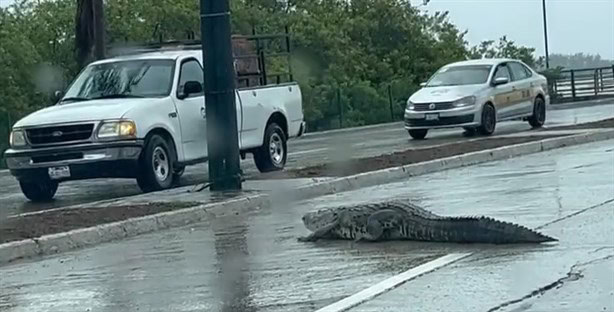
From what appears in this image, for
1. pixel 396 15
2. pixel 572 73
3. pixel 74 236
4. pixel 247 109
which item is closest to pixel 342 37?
pixel 396 15

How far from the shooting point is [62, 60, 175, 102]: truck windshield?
18547 mm

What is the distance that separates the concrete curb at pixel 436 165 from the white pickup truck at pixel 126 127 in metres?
2.37

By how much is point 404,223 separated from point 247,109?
8.85m

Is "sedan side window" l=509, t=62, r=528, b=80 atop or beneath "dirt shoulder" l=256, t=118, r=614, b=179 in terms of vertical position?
atop

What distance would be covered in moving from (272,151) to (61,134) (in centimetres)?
437

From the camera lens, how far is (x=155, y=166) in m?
17.9

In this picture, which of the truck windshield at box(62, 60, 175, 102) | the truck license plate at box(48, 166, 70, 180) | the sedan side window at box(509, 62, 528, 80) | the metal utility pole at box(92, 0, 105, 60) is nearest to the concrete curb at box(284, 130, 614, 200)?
the truck windshield at box(62, 60, 175, 102)

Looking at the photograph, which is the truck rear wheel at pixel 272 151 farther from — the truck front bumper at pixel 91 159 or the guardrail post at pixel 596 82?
the guardrail post at pixel 596 82

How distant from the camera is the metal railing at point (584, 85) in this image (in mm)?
50094

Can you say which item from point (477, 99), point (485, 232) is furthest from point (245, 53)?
point (485, 232)

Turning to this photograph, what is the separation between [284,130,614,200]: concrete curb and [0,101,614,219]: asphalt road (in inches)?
109

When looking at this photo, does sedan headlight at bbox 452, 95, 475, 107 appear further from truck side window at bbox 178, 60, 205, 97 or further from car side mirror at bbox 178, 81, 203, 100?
car side mirror at bbox 178, 81, 203, 100

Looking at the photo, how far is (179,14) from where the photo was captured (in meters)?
43.6

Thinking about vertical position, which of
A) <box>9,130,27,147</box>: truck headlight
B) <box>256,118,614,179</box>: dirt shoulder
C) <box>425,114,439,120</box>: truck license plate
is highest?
<box>9,130,27,147</box>: truck headlight
